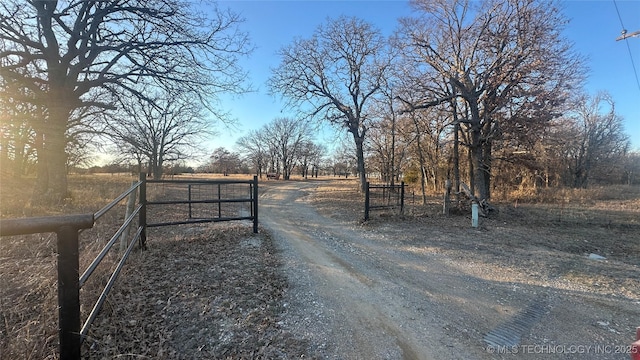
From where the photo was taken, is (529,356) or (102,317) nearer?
(529,356)

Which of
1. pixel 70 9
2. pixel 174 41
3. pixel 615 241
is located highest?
pixel 70 9

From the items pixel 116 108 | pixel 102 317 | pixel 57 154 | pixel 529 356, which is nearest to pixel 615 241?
pixel 529 356

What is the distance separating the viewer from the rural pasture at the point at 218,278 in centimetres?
266

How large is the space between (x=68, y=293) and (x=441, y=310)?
3.93 meters

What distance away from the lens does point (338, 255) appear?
5875 millimetres

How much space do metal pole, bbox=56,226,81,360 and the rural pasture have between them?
301 mm

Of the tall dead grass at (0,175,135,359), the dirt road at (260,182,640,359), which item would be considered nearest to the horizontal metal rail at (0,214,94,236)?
the tall dead grass at (0,175,135,359)

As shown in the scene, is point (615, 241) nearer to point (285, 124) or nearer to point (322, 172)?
point (285, 124)

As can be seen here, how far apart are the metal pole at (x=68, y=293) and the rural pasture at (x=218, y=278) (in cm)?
30

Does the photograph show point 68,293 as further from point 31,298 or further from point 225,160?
point 225,160

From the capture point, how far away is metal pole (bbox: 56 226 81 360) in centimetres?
198

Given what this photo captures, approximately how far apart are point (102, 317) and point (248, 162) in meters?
56.9

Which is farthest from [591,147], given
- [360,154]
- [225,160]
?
[225,160]

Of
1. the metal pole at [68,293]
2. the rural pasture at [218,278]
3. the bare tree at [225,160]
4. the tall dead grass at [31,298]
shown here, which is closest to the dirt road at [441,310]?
the rural pasture at [218,278]
